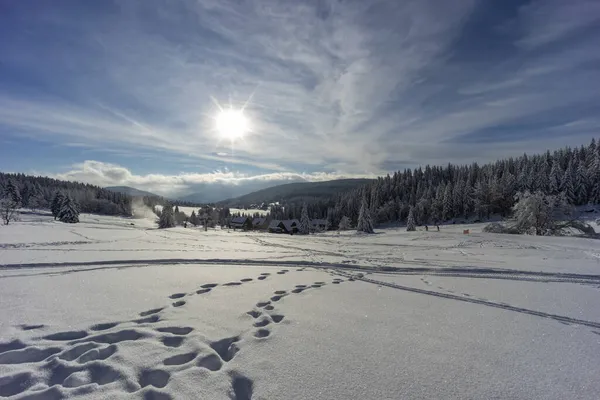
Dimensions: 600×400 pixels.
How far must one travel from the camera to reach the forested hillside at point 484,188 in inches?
2916

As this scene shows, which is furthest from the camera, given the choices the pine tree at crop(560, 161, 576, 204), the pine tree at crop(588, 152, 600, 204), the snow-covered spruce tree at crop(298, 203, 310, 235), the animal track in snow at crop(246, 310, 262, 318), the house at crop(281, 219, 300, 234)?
the house at crop(281, 219, 300, 234)

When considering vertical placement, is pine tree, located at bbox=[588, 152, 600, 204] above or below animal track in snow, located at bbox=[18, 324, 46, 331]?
above

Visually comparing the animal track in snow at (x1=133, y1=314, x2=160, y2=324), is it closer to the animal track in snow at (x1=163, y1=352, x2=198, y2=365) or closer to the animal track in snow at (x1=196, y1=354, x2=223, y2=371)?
the animal track in snow at (x1=163, y1=352, x2=198, y2=365)

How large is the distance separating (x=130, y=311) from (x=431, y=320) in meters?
5.72

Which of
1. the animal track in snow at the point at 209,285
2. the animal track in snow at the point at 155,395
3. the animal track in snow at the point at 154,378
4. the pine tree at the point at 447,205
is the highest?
the pine tree at the point at 447,205

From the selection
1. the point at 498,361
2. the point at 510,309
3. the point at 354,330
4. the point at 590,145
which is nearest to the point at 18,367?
the point at 354,330

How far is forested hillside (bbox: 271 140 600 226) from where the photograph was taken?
→ 243 ft

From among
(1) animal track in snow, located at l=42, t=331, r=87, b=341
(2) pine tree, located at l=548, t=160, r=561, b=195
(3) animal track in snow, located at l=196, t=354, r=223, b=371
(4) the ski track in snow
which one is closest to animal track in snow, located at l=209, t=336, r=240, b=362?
(4) the ski track in snow

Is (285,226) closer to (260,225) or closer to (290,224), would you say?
(290,224)

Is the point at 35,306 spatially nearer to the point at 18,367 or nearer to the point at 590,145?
the point at 18,367

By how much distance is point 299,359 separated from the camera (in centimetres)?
384

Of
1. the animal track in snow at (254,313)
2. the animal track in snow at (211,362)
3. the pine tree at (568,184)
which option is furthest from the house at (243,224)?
the animal track in snow at (211,362)

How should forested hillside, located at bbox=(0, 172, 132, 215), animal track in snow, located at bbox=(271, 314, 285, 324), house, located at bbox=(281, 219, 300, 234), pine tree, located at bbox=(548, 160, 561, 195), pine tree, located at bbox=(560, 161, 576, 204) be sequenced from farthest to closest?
forested hillside, located at bbox=(0, 172, 132, 215) < house, located at bbox=(281, 219, 300, 234) < pine tree, located at bbox=(548, 160, 561, 195) < pine tree, located at bbox=(560, 161, 576, 204) < animal track in snow, located at bbox=(271, 314, 285, 324)

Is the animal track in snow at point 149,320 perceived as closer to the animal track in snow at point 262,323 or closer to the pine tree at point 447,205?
the animal track in snow at point 262,323
